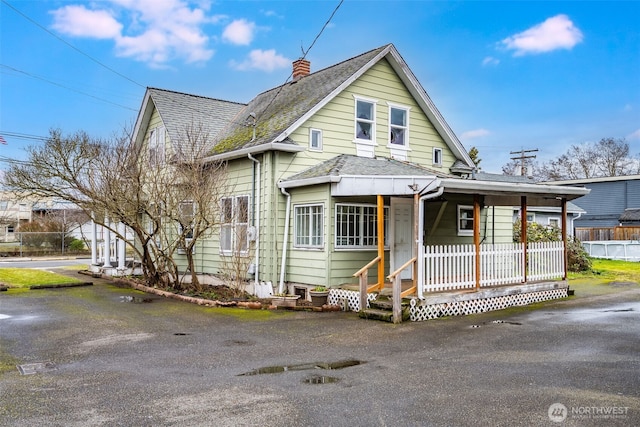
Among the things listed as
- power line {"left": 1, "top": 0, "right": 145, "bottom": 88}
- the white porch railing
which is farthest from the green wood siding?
power line {"left": 1, "top": 0, "right": 145, "bottom": 88}

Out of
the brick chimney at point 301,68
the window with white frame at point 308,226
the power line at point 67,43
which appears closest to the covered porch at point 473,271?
the window with white frame at point 308,226

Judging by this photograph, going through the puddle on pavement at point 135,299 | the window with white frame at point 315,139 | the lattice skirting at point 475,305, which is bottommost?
the puddle on pavement at point 135,299

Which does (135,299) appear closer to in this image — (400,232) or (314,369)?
(400,232)

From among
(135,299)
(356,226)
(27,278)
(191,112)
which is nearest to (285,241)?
(356,226)

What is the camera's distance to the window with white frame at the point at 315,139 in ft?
48.8

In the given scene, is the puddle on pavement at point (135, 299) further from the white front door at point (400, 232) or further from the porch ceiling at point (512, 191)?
the porch ceiling at point (512, 191)

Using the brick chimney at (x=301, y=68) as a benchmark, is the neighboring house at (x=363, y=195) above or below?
below

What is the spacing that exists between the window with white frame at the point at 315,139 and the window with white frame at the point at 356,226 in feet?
7.86

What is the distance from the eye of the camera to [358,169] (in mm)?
13445

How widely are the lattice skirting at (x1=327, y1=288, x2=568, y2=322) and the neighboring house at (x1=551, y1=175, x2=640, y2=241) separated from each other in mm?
24943

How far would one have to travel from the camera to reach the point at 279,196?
567 inches

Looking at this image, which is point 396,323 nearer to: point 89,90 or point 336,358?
point 336,358

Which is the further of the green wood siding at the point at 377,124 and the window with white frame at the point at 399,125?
the window with white frame at the point at 399,125

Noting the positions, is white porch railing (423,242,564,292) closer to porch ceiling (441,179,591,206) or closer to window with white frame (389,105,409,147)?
porch ceiling (441,179,591,206)
